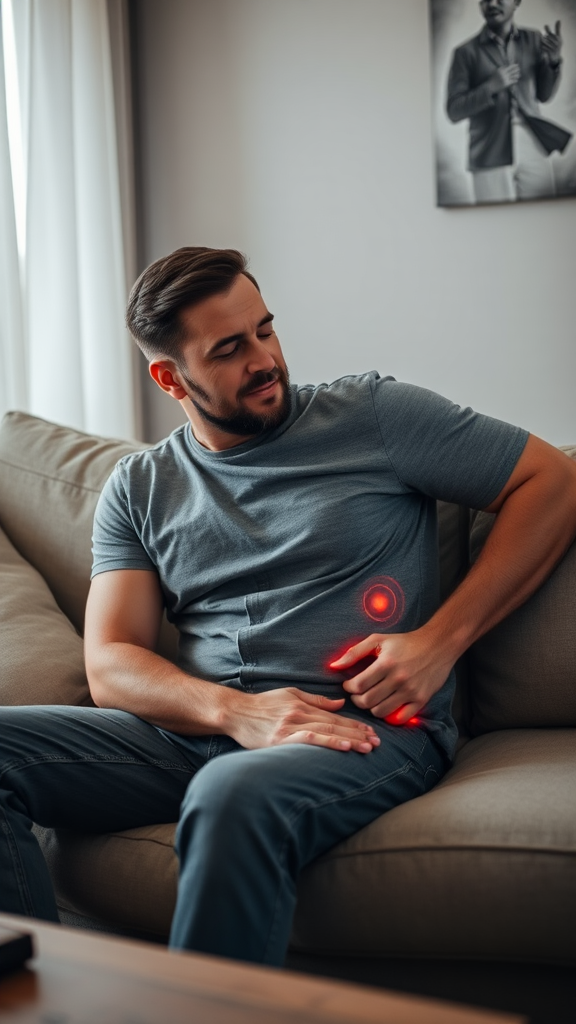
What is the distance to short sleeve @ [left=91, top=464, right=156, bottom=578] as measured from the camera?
165 centimetres

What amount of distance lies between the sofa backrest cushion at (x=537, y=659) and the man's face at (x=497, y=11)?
6.19ft

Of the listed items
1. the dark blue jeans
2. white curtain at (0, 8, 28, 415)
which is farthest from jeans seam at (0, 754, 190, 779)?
white curtain at (0, 8, 28, 415)

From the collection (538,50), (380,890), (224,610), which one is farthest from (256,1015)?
(538,50)

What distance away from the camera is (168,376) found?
1725 mm

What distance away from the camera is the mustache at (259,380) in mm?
1588

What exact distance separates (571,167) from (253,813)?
2.28 metres

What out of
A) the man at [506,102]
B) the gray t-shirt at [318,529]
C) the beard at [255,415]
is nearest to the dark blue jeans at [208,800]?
the gray t-shirt at [318,529]

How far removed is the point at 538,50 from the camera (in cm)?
277

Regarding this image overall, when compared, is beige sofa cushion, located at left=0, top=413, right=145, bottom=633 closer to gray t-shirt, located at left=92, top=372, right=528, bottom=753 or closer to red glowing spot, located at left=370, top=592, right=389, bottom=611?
gray t-shirt, located at left=92, top=372, right=528, bottom=753

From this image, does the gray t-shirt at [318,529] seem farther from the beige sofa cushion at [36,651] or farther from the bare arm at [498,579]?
the beige sofa cushion at [36,651]

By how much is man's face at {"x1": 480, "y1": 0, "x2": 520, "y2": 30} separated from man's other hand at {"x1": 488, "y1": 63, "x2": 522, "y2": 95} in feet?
0.39

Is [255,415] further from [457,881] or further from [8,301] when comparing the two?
[8,301]

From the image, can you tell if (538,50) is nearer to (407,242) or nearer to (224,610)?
(407,242)

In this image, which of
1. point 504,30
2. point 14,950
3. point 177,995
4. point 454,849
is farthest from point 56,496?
point 504,30
